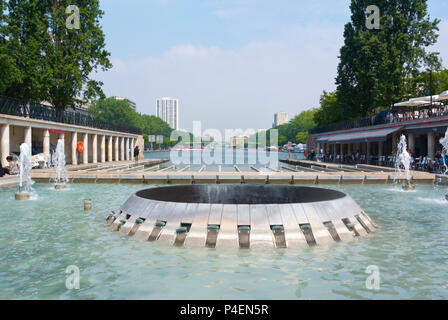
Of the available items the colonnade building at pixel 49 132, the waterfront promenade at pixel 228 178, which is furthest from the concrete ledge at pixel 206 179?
the colonnade building at pixel 49 132

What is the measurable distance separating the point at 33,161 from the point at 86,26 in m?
17.8

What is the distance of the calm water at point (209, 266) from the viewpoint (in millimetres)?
6305

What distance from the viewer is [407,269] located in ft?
24.8

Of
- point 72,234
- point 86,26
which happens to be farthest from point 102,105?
point 72,234

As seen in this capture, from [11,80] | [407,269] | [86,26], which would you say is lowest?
[407,269]

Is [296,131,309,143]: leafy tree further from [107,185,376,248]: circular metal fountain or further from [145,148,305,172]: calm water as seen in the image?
[107,185,376,248]: circular metal fountain

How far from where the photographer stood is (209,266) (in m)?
7.55

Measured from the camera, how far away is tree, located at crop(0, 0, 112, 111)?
114 ft

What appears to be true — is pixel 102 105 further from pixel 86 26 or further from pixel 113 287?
pixel 113 287

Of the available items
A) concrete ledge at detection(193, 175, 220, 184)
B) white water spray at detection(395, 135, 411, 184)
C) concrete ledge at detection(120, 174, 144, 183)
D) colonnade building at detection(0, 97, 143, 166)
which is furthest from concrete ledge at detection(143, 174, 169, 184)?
white water spray at detection(395, 135, 411, 184)
